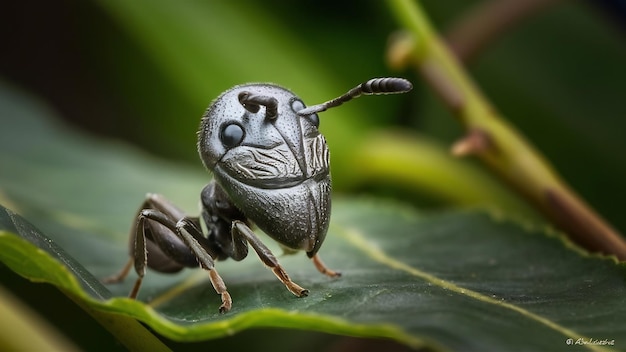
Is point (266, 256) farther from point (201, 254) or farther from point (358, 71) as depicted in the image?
point (358, 71)

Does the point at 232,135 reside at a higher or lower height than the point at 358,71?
lower

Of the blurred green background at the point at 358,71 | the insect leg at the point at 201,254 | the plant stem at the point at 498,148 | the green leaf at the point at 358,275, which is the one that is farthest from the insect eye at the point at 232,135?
the blurred green background at the point at 358,71

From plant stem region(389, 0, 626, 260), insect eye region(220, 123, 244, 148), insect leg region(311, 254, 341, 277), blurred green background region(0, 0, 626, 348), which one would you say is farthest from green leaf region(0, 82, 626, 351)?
blurred green background region(0, 0, 626, 348)

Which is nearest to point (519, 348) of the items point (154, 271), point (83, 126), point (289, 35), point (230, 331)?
point (230, 331)

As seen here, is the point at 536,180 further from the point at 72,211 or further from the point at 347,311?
the point at 72,211

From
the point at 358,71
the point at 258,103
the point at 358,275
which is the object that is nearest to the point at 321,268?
the point at 358,275

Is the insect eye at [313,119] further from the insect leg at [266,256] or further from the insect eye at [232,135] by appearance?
the insect leg at [266,256]
